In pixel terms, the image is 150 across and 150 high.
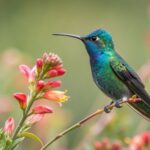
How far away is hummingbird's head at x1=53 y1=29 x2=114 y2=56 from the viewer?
3.65m

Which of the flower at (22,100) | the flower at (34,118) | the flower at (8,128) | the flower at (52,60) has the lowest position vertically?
the flower at (8,128)

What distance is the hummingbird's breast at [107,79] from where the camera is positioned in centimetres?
354

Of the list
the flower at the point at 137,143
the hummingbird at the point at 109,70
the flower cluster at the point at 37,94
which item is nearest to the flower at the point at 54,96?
the flower cluster at the point at 37,94

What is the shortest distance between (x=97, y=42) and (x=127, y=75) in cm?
23

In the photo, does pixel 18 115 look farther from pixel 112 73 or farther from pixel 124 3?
pixel 124 3

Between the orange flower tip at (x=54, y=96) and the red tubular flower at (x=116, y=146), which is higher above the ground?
the orange flower tip at (x=54, y=96)

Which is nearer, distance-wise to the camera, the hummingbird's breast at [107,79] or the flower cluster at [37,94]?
the flower cluster at [37,94]

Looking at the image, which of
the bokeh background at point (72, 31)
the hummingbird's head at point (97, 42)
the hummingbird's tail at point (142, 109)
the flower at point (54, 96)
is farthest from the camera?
the bokeh background at point (72, 31)

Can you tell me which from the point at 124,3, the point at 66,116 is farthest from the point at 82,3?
the point at 66,116

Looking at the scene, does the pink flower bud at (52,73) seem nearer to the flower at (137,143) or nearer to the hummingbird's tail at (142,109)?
the hummingbird's tail at (142,109)

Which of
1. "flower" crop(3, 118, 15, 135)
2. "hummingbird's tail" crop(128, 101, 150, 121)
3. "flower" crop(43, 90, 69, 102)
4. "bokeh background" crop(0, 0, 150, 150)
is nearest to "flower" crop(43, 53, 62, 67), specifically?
"flower" crop(43, 90, 69, 102)

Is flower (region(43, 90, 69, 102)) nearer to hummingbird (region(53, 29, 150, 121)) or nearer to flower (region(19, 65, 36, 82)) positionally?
flower (region(19, 65, 36, 82))

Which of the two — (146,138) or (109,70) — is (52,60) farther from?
(109,70)

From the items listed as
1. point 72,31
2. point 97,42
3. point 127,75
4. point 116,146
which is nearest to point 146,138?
point 116,146
